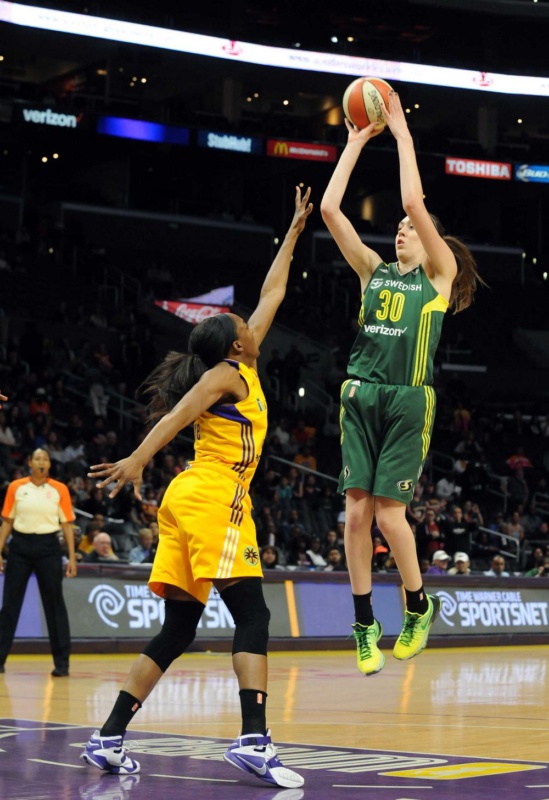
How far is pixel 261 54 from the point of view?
3525 centimetres

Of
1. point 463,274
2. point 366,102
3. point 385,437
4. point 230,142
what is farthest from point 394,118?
point 230,142

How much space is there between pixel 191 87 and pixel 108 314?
41.5 ft

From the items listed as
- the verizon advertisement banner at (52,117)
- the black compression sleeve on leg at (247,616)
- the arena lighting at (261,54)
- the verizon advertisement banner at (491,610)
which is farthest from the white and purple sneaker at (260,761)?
the verizon advertisement banner at (52,117)

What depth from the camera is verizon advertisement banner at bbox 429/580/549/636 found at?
19.5 meters

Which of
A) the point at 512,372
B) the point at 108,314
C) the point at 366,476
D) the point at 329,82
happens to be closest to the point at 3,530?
the point at 366,476

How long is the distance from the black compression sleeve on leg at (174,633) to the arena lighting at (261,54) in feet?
87.2

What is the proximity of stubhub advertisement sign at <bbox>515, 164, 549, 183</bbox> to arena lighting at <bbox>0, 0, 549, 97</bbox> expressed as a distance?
8.30 feet

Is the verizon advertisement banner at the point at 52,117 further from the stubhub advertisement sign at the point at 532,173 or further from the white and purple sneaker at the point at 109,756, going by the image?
the white and purple sneaker at the point at 109,756

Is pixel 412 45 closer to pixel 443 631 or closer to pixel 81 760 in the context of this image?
pixel 443 631

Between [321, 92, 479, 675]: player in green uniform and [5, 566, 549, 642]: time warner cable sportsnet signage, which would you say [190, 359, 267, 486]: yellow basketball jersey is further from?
[5, 566, 549, 642]: time warner cable sportsnet signage

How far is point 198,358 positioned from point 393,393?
118 cm

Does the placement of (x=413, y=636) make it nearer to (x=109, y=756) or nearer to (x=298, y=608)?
(x=109, y=756)

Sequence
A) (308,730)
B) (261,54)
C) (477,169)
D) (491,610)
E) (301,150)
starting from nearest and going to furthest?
(308,730)
(491,610)
(261,54)
(301,150)
(477,169)

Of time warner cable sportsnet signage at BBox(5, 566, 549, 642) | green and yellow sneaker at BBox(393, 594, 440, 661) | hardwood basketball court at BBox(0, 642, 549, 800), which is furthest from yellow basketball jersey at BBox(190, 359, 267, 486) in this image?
time warner cable sportsnet signage at BBox(5, 566, 549, 642)
